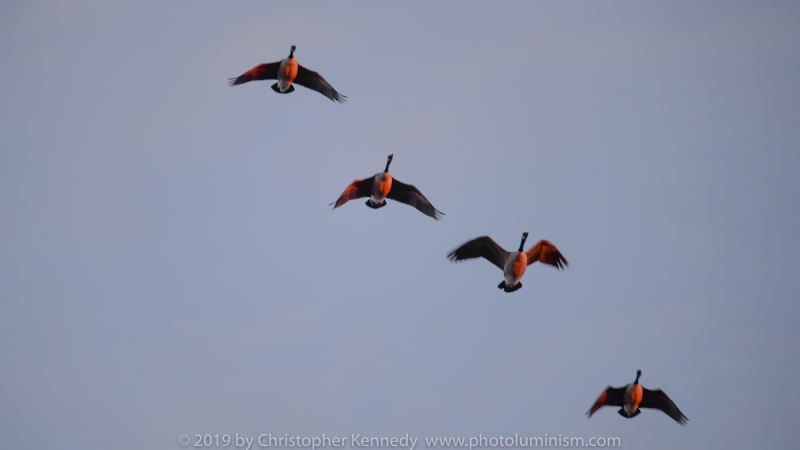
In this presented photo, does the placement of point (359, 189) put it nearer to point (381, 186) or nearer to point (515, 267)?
point (381, 186)

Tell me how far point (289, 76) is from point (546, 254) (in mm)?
9259

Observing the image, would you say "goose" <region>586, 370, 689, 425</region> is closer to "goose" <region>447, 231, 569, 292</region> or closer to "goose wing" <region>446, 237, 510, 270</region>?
"goose" <region>447, 231, 569, 292</region>

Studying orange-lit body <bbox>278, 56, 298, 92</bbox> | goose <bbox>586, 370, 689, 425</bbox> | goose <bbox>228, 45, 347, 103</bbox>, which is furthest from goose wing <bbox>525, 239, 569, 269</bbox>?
orange-lit body <bbox>278, 56, 298, 92</bbox>

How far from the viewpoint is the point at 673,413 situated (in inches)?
1179

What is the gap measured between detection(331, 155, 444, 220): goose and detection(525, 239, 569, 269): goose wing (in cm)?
283

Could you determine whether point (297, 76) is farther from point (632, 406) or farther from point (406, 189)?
point (632, 406)

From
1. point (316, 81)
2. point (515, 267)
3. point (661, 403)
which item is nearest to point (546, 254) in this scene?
point (515, 267)

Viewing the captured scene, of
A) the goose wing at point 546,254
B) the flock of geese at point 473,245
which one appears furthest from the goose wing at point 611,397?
the goose wing at point 546,254

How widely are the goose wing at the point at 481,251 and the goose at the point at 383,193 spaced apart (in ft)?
4.26

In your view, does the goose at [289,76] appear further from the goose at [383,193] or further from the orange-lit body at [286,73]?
the goose at [383,193]

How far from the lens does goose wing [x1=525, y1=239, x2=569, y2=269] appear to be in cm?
2838

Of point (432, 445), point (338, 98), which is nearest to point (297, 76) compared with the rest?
point (338, 98)

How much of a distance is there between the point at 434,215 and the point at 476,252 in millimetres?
1709

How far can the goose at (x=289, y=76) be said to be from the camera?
30.2 metres
